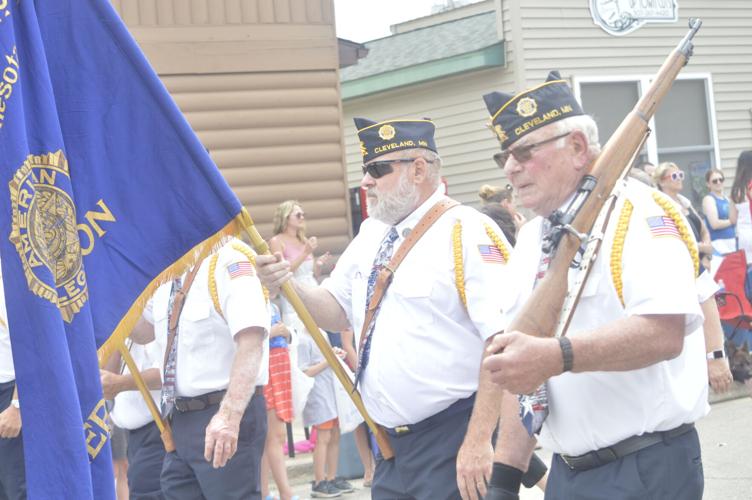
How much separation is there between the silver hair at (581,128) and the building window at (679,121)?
13216mm

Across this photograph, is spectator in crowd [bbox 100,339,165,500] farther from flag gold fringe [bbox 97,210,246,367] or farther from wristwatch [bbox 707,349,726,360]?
wristwatch [bbox 707,349,726,360]

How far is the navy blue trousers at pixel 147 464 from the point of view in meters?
6.29

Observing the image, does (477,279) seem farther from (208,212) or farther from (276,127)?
(276,127)

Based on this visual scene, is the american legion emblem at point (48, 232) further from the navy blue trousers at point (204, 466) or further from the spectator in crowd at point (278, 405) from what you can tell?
the spectator in crowd at point (278, 405)

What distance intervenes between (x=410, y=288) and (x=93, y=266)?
4.55 ft

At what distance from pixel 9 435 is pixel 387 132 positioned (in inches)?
95.4

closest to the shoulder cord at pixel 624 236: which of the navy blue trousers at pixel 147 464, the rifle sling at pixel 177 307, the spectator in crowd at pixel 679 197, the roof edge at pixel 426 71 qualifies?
the rifle sling at pixel 177 307

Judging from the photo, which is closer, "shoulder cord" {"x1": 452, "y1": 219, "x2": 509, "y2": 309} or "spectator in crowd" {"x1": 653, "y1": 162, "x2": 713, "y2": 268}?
"shoulder cord" {"x1": 452, "y1": 219, "x2": 509, "y2": 309}

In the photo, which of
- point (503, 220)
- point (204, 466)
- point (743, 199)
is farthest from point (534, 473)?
point (743, 199)

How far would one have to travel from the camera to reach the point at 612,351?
10.6ft

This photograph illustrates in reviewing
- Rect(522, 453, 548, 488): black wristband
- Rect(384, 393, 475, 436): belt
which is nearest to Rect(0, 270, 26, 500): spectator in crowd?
Rect(384, 393, 475, 436): belt

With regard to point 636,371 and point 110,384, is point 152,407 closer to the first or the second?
point 110,384

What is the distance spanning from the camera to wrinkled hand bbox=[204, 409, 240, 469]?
5.07 m

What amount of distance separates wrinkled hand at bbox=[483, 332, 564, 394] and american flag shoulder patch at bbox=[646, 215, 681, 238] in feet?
1.75
